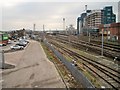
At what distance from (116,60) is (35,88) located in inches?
703

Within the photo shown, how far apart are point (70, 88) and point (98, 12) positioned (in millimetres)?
117217

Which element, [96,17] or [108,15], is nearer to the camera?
[108,15]

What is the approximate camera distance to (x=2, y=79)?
2027 centimetres

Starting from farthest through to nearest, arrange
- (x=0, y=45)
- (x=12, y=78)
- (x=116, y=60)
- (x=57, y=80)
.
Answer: (x=0, y=45) → (x=116, y=60) → (x=12, y=78) → (x=57, y=80)

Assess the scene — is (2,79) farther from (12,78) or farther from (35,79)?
(35,79)

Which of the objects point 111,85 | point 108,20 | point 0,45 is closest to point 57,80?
point 111,85

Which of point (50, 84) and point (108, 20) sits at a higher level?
point (108, 20)

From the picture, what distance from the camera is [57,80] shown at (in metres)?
19.3

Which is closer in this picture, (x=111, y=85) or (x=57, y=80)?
(x=111, y=85)

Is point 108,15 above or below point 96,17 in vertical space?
above

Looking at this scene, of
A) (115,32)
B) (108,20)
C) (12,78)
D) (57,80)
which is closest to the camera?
(57,80)

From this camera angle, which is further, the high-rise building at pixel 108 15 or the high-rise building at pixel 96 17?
the high-rise building at pixel 96 17

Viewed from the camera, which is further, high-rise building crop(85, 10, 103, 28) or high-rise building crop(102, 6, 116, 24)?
high-rise building crop(85, 10, 103, 28)

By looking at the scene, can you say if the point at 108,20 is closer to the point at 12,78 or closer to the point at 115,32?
the point at 115,32
